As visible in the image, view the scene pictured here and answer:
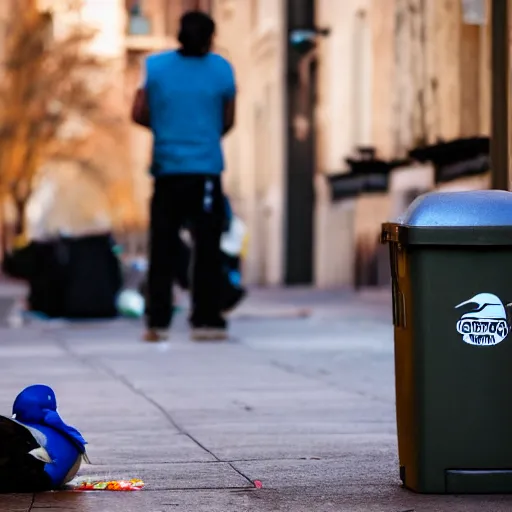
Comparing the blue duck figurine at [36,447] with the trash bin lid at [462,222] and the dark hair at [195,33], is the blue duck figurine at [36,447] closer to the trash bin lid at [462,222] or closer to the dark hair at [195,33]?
the trash bin lid at [462,222]

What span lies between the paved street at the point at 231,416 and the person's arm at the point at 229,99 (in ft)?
4.98

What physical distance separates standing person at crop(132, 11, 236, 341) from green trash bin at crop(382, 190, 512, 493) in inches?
279

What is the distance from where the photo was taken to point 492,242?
529cm

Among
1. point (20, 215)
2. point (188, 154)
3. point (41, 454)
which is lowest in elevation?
point (20, 215)

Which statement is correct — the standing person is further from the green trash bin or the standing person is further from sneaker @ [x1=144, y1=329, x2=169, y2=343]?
the green trash bin

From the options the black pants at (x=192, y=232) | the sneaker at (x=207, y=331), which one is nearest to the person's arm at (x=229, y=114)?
the black pants at (x=192, y=232)

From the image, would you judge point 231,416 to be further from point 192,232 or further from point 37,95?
point 37,95

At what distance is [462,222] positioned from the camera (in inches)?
209

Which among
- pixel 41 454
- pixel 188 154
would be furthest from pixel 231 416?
pixel 188 154

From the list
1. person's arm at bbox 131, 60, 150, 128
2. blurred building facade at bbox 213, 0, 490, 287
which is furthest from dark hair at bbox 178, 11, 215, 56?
blurred building facade at bbox 213, 0, 490, 287

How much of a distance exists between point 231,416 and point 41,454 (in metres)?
2.42

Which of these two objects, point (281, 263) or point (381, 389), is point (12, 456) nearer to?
point (381, 389)

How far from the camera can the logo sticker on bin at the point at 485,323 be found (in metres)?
5.28

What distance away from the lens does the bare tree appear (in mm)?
43625
